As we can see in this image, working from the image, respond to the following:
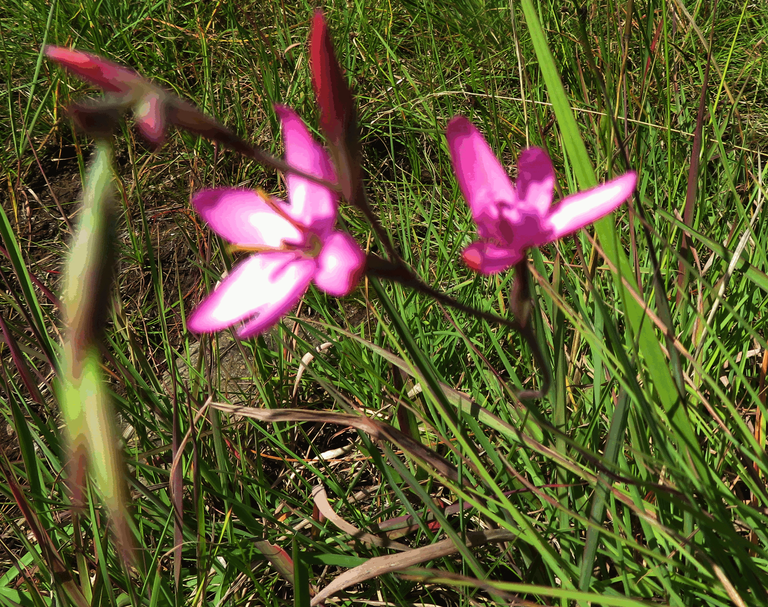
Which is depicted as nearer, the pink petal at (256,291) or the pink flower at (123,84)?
the pink flower at (123,84)

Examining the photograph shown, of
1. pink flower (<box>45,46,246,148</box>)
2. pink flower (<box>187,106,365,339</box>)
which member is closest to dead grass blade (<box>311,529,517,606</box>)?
pink flower (<box>187,106,365,339</box>)

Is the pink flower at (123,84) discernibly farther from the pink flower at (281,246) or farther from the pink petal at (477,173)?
the pink petal at (477,173)

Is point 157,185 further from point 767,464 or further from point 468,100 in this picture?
point 767,464

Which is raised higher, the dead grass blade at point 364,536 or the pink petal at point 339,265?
the pink petal at point 339,265

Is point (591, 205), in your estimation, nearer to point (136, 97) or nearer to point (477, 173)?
point (477, 173)

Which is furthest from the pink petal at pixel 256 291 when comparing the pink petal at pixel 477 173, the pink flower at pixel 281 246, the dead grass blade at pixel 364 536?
the dead grass blade at pixel 364 536
